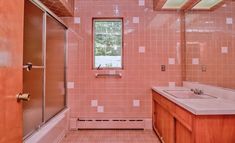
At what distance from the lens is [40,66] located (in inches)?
100.0

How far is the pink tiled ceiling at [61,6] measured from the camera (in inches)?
118

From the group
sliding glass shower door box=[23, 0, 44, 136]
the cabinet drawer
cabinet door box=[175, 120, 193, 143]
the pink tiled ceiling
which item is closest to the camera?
the cabinet drawer

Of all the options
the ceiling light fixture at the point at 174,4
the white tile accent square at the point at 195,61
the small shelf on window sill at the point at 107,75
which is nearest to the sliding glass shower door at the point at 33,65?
the small shelf on window sill at the point at 107,75

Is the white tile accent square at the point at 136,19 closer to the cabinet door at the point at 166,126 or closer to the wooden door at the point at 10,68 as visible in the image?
the cabinet door at the point at 166,126

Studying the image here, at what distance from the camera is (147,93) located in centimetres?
383

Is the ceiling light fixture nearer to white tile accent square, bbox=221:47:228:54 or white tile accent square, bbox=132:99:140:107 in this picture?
white tile accent square, bbox=221:47:228:54

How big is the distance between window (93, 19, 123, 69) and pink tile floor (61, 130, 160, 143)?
3.79 ft

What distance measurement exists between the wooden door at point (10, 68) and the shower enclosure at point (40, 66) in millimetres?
643

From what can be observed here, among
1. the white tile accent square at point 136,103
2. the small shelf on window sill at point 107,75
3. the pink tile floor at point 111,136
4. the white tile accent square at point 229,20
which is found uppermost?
the white tile accent square at point 229,20

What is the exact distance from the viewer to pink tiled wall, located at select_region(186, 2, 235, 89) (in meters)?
2.38

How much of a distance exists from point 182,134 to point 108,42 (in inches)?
88.3

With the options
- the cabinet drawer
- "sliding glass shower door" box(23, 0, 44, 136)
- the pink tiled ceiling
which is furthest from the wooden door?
the pink tiled ceiling

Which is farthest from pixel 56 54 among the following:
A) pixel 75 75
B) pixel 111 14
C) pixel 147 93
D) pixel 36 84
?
pixel 147 93

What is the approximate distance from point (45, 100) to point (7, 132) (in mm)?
1554
